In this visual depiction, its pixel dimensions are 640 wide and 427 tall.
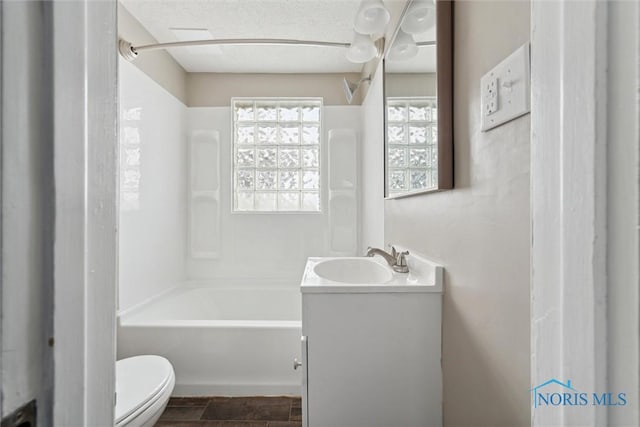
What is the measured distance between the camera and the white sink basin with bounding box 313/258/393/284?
1.56 metres

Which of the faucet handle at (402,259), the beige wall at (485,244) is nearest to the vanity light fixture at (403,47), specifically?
the beige wall at (485,244)

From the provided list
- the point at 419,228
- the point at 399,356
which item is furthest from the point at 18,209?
the point at 419,228

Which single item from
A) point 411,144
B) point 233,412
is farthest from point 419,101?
point 233,412

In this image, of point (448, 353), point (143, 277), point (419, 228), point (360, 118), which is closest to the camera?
point (448, 353)

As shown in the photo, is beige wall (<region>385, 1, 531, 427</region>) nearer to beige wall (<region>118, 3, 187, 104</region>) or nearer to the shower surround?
the shower surround

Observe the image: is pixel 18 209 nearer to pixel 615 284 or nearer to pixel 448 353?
pixel 615 284

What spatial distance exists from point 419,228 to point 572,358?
1054 millimetres

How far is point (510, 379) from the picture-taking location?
73 centimetres

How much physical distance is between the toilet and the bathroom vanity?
56 centimetres

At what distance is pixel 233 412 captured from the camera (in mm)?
1727

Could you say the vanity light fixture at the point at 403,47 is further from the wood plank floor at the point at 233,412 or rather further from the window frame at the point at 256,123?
the wood plank floor at the point at 233,412

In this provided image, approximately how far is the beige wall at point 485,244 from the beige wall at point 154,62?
6.58 ft

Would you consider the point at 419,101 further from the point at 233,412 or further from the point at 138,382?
the point at 233,412

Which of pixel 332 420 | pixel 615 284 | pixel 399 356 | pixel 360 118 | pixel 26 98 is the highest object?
pixel 360 118
